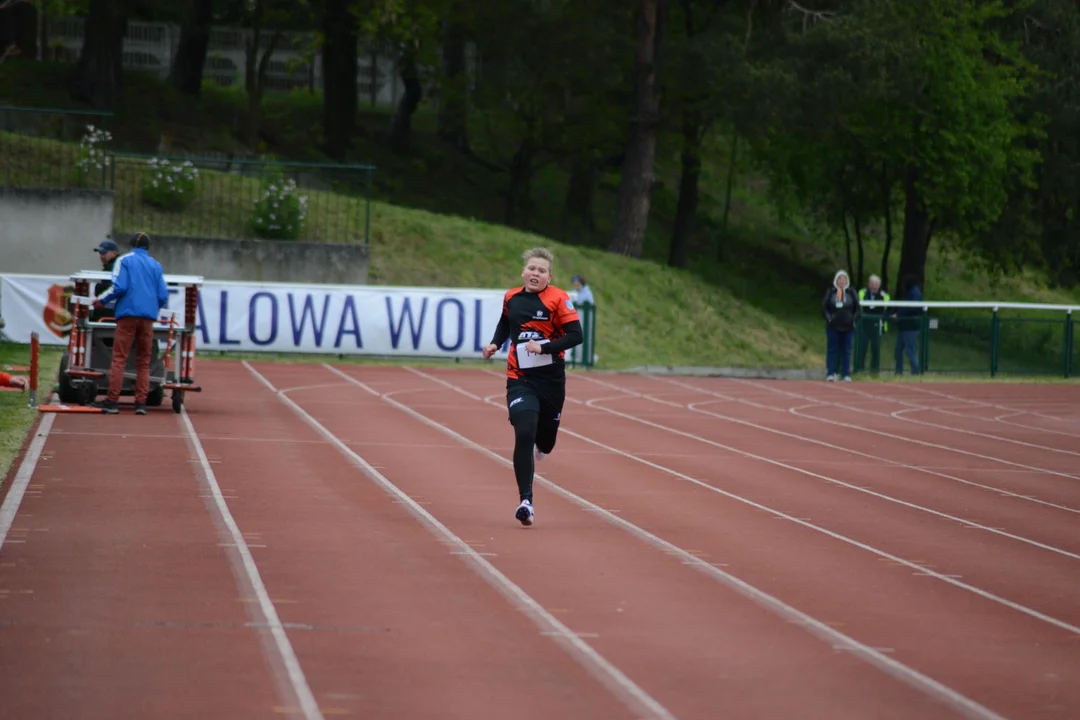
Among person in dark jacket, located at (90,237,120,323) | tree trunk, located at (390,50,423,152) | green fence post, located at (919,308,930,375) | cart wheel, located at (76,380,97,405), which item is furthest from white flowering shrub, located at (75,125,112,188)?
tree trunk, located at (390,50,423,152)

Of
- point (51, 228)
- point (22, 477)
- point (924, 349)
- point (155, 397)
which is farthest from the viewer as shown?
point (51, 228)

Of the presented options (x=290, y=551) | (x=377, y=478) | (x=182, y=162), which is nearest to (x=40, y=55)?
(x=182, y=162)

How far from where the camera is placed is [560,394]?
1084cm

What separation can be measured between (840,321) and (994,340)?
4271 millimetres

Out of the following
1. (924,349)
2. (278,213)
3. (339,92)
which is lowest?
(924,349)

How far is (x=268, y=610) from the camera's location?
310 inches

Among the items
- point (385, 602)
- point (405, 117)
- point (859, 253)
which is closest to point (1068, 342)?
point (859, 253)

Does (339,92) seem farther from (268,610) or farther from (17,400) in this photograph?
(268,610)

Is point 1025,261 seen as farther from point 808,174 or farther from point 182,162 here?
point 182,162

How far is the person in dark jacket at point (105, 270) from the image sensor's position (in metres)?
16.7

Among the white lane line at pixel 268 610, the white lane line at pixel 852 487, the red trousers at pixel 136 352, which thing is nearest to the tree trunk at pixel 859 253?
the white lane line at pixel 852 487

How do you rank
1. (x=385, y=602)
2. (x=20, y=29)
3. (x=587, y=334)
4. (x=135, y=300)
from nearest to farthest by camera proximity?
(x=385, y=602)
(x=135, y=300)
(x=587, y=334)
(x=20, y=29)

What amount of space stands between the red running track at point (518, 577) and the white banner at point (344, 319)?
10.0m

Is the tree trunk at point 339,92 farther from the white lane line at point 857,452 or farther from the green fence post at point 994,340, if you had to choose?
the white lane line at point 857,452
